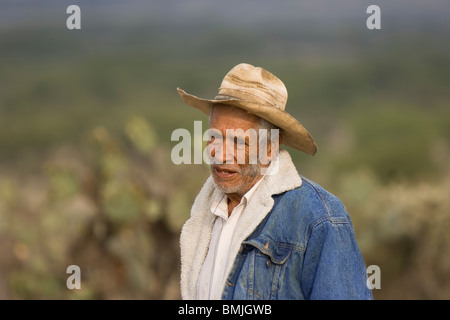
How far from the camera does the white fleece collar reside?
9.20 feet

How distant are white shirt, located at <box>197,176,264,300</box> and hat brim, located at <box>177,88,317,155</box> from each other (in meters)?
0.22

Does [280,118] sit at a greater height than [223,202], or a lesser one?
greater

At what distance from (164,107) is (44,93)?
4542mm

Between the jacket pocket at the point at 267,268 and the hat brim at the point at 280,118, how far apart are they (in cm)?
46

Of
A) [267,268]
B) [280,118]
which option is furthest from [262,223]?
[280,118]

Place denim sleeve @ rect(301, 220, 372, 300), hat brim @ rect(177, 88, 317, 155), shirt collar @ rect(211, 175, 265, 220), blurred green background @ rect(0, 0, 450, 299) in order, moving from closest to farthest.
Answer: denim sleeve @ rect(301, 220, 372, 300)
hat brim @ rect(177, 88, 317, 155)
shirt collar @ rect(211, 175, 265, 220)
blurred green background @ rect(0, 0, 450, 299)

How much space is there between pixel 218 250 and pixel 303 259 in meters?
0.37

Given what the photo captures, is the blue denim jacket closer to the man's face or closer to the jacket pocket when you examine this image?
the jacket pocket

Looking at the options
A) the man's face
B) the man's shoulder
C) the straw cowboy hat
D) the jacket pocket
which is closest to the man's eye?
the man's face

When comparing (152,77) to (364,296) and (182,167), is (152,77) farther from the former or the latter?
(364,296)

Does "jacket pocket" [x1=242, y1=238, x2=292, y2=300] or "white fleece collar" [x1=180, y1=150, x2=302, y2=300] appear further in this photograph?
Result: "white fleece collar" [x1=180, y1=150, x2=302, y2=300]

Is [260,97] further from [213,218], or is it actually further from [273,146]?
[213,218]

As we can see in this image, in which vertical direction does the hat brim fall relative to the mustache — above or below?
above

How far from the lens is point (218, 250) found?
9.52ft
